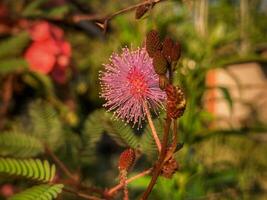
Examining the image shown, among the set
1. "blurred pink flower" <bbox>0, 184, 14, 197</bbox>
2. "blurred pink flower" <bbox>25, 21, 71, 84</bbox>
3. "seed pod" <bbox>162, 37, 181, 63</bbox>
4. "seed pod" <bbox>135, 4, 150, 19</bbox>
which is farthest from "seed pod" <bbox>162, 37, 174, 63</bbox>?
"blurred pink flower" <bbox>25, 21, 71, 84</bbox>

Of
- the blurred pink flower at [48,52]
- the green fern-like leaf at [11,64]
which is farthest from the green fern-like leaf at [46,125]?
the blurred pink flower at [48,52]

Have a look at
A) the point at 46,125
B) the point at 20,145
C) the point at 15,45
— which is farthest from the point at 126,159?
the point at 15,45

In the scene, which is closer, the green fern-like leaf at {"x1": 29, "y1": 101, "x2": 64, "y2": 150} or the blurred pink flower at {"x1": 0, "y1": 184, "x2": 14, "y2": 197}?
the green fern-like leaf at {"x1": 29, "y1": 101, "x2": 64, "y2": 150}

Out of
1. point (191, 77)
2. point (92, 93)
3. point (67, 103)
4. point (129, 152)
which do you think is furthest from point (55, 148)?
point (92, 93)

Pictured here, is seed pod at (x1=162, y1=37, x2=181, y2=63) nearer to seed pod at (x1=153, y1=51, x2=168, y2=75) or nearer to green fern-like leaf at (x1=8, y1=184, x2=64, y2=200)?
seed pod at (x1=153, y1=51, x2=168, y2=75)

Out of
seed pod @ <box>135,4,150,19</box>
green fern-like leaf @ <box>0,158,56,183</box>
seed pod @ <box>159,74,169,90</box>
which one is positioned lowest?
green fern-like leaf @ <box>0,158,56,183</box>

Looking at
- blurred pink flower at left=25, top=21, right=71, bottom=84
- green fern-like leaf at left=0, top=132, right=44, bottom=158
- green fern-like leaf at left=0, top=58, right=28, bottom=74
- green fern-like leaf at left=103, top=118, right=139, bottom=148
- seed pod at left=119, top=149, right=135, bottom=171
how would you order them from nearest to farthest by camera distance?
seed pod at left=119, top=149, right=135, bottom=171 < green fern-like leaf at left=103, top=118, right=139, bottom=148 < green fern-like leaf at left=0, top=132, right=44, bottom=158 < green fern-like leaf at left=0, top=58, right=28, bottom=74 < blurred pink flower at left=25, top=21, right=71, bottom=84
